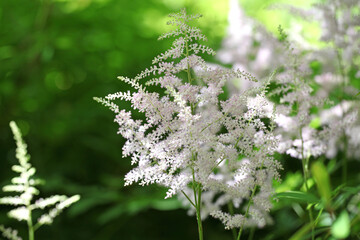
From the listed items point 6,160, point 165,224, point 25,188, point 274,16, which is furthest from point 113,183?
point 274,16

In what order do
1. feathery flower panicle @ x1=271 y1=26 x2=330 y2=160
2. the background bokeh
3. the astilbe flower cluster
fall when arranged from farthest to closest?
the background bokeh
feathery flower panicle @ x1=271 y1=26 x2=330 y2=160
the astilbe flower cluster

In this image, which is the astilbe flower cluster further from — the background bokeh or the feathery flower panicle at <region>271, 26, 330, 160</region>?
the background bokeh

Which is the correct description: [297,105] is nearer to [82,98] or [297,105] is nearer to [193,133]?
[193,133]

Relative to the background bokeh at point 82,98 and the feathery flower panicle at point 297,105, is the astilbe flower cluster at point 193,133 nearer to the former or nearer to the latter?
the feathery flower panicle at point 297,105

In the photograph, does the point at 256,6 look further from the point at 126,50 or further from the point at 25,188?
the point at 25,188

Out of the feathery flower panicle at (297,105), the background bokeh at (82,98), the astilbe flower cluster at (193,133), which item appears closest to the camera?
the astilbe flower cluster at (193,133)

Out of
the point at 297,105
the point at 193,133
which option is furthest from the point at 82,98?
the point at 193,133

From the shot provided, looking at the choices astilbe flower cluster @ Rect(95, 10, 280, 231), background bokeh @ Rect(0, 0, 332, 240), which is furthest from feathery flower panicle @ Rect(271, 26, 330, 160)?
background bokeh @ Rect(0, 0, 332, 240)

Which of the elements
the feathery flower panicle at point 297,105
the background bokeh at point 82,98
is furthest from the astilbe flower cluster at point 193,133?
the background bokeh at point 82,98
